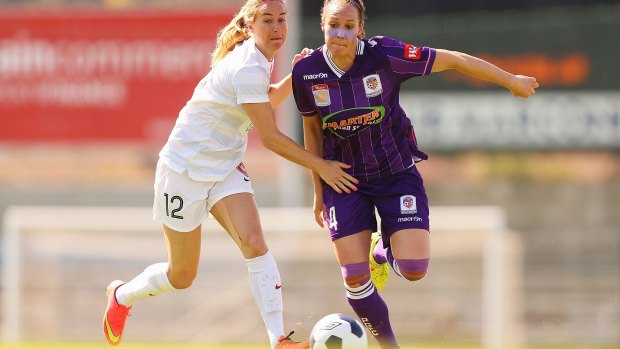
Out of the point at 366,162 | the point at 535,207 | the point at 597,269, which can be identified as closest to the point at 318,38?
the point at 535,207

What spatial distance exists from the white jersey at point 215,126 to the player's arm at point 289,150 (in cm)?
12

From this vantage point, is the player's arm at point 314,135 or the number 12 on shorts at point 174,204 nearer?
the number 12 on shorts at point 174,204

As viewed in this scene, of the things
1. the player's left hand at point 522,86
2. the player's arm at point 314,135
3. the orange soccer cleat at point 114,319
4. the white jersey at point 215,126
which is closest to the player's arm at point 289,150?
the white jersey at point 215,126

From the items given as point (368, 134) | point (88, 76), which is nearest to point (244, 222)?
point (368, 134)

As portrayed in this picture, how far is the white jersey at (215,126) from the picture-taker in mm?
7039

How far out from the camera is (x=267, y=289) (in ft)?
23.1

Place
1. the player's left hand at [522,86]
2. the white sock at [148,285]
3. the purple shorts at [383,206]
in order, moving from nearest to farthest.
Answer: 1. the player's left hand at [522,86]
2. the purple shorts at [383,206]
3. the white sock at [148,285]

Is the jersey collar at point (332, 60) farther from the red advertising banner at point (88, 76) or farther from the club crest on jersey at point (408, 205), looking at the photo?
the red advertising banner at point (88, 76)

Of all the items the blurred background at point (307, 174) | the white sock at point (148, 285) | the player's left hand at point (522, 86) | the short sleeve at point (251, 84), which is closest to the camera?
the short sleeve at point (251, 84)

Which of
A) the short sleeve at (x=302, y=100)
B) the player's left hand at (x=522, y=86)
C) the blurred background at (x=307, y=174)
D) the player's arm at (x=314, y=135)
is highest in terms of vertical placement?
the player's left hand at (x=522, y=86)

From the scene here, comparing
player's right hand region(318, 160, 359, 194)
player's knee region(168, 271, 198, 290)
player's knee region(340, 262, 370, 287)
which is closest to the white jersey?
player's right hand region(318, 160, 359, 194)

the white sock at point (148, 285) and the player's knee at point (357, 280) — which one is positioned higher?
the player's knee at point (357, 280)

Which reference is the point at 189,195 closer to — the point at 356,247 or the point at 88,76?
the point at 356,247

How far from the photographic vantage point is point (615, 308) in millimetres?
15562
